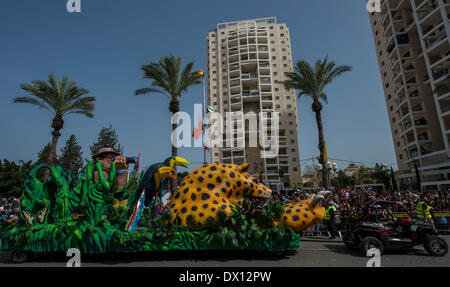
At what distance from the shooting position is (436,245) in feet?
21.9

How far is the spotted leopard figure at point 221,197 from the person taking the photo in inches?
266

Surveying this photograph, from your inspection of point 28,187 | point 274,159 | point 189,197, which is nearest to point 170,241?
point 189,197

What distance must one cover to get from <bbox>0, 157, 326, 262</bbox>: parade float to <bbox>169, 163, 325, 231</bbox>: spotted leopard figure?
1.1 inches

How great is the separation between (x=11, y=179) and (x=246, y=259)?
37250mm

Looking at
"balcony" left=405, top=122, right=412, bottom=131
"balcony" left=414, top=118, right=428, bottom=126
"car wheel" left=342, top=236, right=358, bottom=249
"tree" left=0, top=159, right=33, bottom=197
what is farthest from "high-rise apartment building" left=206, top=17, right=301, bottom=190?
"car wheel" left=342, top=236, right=358, bottom=249

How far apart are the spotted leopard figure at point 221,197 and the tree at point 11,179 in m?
33.6

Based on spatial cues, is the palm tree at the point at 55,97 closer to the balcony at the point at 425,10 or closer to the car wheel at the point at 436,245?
the car wheel at the point at 436,245

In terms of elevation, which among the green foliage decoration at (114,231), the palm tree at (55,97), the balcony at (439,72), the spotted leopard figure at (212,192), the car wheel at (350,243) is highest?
the balcony at (439,72)

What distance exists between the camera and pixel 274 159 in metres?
44.8

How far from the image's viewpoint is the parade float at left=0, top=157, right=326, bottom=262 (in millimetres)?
6516

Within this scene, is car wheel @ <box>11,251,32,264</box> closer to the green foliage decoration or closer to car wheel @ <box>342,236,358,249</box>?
the green foliage decoration

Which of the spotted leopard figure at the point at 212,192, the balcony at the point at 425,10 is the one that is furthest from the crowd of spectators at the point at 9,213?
the balcony at the point at 425,10

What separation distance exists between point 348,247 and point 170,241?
604 cm
